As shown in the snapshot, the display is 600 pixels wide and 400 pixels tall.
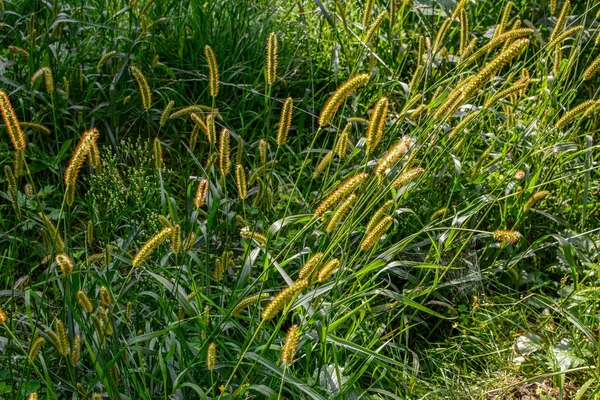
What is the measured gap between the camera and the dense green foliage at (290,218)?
2275mm

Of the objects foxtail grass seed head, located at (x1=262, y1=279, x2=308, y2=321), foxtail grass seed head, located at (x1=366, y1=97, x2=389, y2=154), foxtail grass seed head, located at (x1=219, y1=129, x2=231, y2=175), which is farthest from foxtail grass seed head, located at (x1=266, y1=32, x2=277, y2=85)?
foxtail grass seed head, located at (x1=262, y1=279, x2=308, y2=321)

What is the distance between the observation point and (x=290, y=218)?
2625 millimetres

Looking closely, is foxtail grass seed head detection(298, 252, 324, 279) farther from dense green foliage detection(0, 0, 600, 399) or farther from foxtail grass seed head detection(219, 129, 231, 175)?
foxtail grass seed head detection(219, 129, 231, 175)

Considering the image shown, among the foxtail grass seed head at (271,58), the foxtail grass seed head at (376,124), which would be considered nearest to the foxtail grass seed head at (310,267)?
the foxtail grass seed head at (376,124)

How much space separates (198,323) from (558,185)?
2.10m

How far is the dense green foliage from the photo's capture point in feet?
7.47

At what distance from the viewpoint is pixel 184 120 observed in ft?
12.5

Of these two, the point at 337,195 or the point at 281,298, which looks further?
the point at 337,195

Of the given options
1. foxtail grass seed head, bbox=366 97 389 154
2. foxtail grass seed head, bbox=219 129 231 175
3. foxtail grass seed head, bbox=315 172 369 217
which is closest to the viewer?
foxtail grass seed head, bbox=315 172 369 217

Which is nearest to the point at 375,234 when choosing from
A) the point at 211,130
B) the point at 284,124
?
the point at 284,124

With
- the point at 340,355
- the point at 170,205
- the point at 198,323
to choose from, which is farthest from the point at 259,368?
the point at 170,205

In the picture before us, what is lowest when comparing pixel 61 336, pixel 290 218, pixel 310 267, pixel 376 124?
pixel 290 218

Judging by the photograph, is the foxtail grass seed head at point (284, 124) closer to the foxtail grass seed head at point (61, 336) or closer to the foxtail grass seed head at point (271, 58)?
the foxtail grass seed head at point (271, 58)

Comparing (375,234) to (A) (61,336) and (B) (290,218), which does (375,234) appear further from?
(A) (61,336)
